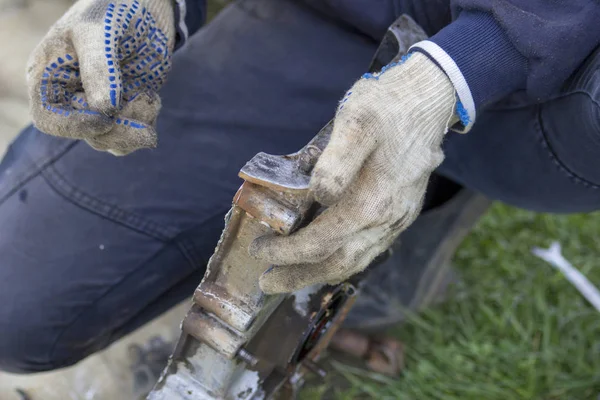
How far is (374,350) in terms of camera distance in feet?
6.21

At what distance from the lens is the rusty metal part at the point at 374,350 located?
1.87m

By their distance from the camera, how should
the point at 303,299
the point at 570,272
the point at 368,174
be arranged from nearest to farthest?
the point at 368,174 < the point at 303,299 < the point at 570,272

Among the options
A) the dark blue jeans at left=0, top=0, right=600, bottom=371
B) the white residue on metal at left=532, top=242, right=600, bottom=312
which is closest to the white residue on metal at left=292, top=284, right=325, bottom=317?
the dark blue jeans at left=0, top=0, right=600, bottom=371

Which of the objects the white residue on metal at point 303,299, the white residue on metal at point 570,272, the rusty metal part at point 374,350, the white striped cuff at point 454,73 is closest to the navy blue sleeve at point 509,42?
the white striped cuff at point 454,73

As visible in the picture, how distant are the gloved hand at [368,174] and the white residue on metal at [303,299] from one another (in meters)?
0.17

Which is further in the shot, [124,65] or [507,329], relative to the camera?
[507,329]

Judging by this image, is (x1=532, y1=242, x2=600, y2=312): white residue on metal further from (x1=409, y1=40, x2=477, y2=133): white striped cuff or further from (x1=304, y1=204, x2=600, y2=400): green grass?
Result: (x1=409, y1=40, x2=477, y2=133): white striped cuff

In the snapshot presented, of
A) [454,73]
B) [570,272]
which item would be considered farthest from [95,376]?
[570,272]

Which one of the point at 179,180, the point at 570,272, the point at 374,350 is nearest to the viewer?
the point at 179,180

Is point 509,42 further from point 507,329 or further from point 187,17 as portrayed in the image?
point 507,329

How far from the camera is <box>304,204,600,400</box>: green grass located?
1.82 metres

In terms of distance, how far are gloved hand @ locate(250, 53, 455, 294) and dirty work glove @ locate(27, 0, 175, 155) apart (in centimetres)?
34

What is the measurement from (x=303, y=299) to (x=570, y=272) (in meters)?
1.27

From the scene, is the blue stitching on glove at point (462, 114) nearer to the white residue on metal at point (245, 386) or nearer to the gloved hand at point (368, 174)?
the gloved hand at point (368, 174)
